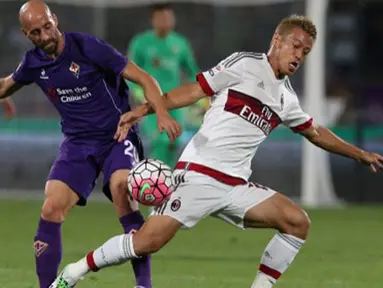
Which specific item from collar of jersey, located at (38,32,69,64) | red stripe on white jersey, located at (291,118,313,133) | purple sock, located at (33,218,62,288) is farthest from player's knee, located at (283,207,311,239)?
collar of jersey, located at (38,32,69,64)

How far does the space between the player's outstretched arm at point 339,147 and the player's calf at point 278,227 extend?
20.3 inches

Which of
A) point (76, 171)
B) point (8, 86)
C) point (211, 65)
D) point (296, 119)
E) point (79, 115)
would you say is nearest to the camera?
point (296, 119)

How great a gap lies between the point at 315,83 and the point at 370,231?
3.06 metres

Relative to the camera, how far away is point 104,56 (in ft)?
25.9

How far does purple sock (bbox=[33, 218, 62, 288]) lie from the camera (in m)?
7.80

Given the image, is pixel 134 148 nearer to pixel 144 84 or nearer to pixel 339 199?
pixel 144 84

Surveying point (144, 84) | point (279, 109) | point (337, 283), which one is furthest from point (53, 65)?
point (337, 283)

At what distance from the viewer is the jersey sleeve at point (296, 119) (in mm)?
7699

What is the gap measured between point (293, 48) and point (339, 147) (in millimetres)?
824

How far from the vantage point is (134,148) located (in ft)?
26.7

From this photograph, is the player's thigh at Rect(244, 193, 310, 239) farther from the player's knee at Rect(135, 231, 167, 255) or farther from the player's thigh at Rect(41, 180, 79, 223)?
the player's thigh at Rect(41, 180, 79, 223)

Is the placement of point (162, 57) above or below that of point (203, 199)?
below

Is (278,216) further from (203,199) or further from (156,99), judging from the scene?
(156,99)

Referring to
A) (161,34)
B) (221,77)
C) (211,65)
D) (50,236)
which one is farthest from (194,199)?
(211,65)
